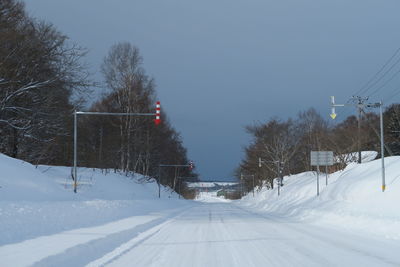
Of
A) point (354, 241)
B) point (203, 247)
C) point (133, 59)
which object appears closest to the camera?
point (203, 247)

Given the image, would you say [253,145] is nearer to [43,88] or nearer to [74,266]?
[43,88]

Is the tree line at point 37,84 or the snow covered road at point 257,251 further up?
the tree line at point 37,84

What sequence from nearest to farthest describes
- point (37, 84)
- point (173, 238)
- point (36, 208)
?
point (173, 238) < point (36, 208) < point (37, 84)

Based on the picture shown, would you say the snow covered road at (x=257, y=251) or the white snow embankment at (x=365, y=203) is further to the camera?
the white snow embankment at (x=365, y=203)

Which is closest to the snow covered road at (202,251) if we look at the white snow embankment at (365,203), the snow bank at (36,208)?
the snow bank at (36,208)

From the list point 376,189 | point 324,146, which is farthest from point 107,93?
point 324,146

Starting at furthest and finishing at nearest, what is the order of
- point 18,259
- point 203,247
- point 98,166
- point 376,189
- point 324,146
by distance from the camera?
point 324,146 → point 98,166 → point 376,189 → point 203,247 → point 18,259

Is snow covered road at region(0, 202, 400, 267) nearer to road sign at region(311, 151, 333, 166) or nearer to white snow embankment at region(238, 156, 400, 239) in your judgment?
white snow embankment at region(238, 156, 400, 239)

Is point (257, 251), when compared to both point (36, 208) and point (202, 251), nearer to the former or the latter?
point (202, 251)

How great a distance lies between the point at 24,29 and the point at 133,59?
16641mm

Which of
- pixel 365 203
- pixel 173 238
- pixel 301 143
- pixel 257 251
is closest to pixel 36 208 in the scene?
pixel 173 238

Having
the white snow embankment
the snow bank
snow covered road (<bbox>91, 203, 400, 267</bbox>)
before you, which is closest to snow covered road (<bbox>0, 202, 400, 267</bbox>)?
snow covered road (<bbox>91, 203, 400, 267</bbox>)

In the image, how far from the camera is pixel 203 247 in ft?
40.2

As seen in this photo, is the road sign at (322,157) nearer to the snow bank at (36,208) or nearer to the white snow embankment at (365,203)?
the white snow embankment at (365,203)
